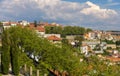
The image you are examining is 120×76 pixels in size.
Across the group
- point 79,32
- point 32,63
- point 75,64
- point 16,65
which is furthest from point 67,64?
point 79,32

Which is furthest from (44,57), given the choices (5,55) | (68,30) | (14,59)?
(68,30)

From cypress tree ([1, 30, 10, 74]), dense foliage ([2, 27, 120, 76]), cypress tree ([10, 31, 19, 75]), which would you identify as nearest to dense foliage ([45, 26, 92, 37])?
dense foliage ([2, 27, 120, 76])

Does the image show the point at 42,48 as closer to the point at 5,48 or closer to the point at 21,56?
the point at 21,56

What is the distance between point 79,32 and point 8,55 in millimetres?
129911

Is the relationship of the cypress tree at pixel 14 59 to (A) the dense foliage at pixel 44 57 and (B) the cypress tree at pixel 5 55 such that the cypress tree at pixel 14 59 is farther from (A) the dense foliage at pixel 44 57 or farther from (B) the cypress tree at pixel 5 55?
(B) the cypress tree at pixel 5 55

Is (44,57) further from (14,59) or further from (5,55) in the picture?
(5,55)

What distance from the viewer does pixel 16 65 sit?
3659 cm

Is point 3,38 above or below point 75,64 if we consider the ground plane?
above

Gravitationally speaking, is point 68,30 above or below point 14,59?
below

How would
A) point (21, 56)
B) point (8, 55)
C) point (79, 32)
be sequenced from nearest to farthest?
point (8, 55)
point (21, 56)
point (79, 32)

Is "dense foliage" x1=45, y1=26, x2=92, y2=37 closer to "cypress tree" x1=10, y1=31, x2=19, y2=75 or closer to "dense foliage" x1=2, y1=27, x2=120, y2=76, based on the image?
"dense foliage" x1=2, y1=27, x2=120, y2=76

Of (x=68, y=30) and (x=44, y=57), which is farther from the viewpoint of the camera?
(x=68, y=30)

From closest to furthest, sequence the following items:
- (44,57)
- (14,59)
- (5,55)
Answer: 1. (5,55)
2. (14,59)
3. (44,57)

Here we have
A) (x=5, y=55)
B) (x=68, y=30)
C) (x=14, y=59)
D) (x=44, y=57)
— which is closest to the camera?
(x=5, y=55)
